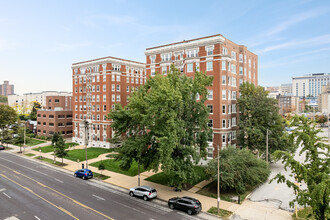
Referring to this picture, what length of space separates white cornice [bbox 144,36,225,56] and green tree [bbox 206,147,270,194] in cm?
2020

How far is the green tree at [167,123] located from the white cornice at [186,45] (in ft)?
44.3

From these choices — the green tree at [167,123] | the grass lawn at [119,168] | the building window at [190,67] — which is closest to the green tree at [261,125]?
the building window at [190,67]

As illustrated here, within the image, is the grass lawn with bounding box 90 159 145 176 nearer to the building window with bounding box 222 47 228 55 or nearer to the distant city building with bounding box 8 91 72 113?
the building window with bounding box 222 47 228 55

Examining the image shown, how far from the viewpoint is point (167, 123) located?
78.9 ft

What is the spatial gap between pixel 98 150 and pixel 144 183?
2639 centimetres

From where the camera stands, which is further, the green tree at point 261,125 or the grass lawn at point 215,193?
the green tree at point 261,125

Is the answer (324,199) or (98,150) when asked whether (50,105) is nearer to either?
(98,150)

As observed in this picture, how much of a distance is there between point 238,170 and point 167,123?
34.7 ft

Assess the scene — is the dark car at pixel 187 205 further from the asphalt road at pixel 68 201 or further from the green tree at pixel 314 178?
the green tree at pixel 314 178

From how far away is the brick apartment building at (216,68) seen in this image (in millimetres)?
38219

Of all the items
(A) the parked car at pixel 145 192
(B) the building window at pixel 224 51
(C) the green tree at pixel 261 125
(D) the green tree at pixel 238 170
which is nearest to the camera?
(A) the parked car at pixel 145 192

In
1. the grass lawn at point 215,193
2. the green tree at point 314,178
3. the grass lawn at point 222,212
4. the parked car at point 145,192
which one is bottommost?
the grass lawn at point 215,193

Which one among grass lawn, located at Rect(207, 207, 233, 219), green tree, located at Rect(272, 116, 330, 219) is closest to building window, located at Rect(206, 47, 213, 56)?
green tree, located at Rect(272, 116, 330, 219)

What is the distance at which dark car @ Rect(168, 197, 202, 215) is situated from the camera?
21545 millimetres
